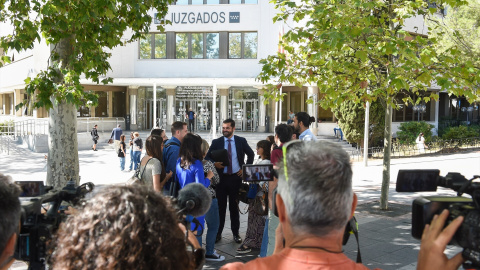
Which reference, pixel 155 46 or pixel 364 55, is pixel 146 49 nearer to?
pixel 155 46

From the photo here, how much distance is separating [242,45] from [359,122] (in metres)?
11.7

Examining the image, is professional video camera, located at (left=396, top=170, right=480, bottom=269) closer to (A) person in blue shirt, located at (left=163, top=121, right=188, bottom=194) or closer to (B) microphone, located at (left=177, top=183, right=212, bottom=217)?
(B) microphone, located at (left=177, top=183, right=212, bottom=217)

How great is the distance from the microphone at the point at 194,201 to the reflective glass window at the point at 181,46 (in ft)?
93.5

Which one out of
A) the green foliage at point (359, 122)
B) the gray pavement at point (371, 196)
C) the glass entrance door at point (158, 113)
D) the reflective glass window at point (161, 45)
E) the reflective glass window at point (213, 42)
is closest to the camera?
the gray pavement at point (371, 196)

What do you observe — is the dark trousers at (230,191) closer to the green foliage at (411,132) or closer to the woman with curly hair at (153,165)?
the woman with curly hair at (153,165)

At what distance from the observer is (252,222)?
6.50 m

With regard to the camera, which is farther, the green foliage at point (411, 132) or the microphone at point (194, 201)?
the green foliage at point (411, 132)

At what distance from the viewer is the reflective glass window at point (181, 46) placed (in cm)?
2998

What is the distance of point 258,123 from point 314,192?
29.6m

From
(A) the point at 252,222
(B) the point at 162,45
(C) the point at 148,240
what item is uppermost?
(B) the point at 162,45

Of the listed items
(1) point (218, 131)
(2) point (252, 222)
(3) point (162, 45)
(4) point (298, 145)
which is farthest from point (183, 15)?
(4) point (298, 145)

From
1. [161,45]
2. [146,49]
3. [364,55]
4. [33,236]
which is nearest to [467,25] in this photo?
[364,55]

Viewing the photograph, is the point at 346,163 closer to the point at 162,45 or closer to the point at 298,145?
the point at 298,145

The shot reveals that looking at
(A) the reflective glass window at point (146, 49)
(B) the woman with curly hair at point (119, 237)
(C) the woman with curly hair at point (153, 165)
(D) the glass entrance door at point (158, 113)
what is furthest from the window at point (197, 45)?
(B) the woman with curly hair at point (119, 237)
